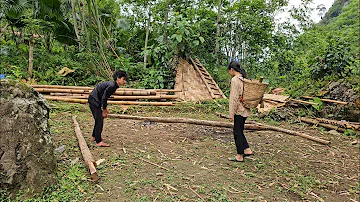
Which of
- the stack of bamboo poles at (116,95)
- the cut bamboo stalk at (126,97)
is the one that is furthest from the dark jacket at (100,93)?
the cut bamboo stalk at (126,97)

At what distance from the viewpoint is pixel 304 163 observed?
4.31 meters

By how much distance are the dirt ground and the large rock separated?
64 centimetres

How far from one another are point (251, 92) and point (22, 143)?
3.04 meters

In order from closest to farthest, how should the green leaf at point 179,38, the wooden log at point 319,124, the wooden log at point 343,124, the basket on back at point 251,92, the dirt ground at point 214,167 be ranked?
the dirt ground at point 214,167 → the basket on back at point 251,92 → the wooden log at point 343,124 → the wooden log at point 319,124 → the green leaf at point 179,38

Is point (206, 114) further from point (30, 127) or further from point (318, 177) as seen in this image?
point (30, 127)

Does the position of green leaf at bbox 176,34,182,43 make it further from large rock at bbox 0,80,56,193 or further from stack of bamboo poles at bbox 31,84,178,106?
large rock at bbox 0,80,56,193

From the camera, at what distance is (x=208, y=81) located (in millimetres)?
9656

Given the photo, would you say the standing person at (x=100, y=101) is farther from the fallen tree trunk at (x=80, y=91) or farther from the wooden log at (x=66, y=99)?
the fallen tree trunk at (x=80, y=91)

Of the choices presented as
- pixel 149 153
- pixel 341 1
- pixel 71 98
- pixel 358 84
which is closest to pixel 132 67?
pixel 71 98

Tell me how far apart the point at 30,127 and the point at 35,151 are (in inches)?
10.8

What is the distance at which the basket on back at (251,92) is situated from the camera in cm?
382

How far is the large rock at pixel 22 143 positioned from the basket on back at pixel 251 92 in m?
2.73

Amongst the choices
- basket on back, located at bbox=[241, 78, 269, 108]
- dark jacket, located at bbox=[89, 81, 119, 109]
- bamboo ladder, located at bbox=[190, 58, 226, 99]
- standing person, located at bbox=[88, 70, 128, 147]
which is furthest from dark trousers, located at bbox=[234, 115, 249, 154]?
bamboo ladder, located at bbox=[190, 58, 226, 99]

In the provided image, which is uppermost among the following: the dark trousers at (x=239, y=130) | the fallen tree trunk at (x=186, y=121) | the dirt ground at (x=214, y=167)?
the dark trousers at (x=239, y=130)
